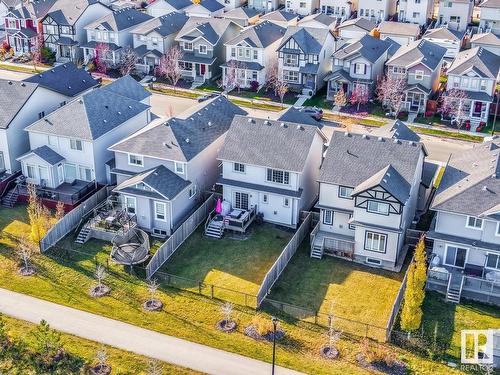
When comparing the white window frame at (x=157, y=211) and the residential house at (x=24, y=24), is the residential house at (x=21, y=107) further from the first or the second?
the residential house at (x=24, y=24)

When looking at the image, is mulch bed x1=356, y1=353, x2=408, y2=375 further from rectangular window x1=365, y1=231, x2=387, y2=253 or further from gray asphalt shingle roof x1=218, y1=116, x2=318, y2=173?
gray asphalt shingle roof x1=218, y1=116, x2=318, y2=173

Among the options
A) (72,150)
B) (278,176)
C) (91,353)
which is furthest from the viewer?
(72,150)

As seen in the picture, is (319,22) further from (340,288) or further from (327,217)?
(340,288)

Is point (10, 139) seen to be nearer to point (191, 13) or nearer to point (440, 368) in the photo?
point (440, 368)

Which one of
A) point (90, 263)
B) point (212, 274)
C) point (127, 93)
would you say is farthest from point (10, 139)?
point (212, 274)

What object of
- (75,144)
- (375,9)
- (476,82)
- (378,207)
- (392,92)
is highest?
(375,9)

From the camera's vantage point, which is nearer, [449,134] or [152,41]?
[449,134]

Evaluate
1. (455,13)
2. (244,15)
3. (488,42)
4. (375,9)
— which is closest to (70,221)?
(244,15)
